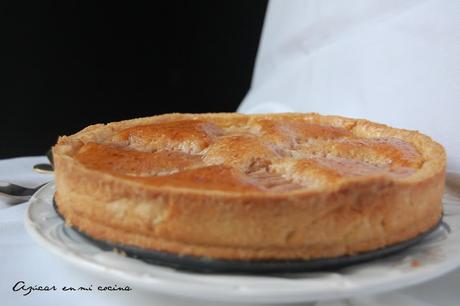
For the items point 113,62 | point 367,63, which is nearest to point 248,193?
point 367,63

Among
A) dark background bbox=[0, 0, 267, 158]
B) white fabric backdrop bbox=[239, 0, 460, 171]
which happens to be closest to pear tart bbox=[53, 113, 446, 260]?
white fabric backdrop bbox=[239, 0, 460, 171]

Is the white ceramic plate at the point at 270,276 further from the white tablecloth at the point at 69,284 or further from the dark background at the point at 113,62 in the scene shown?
the dark background at the point at 113,62

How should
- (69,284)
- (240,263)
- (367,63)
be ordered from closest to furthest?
(240,263) < (69,284) < (367,63)

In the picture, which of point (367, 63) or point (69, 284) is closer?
point (69, 284)

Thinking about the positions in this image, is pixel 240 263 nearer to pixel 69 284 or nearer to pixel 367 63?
pixel 69 284

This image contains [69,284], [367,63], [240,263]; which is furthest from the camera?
[367,63]

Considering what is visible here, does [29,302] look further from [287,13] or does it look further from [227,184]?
[287,13]
